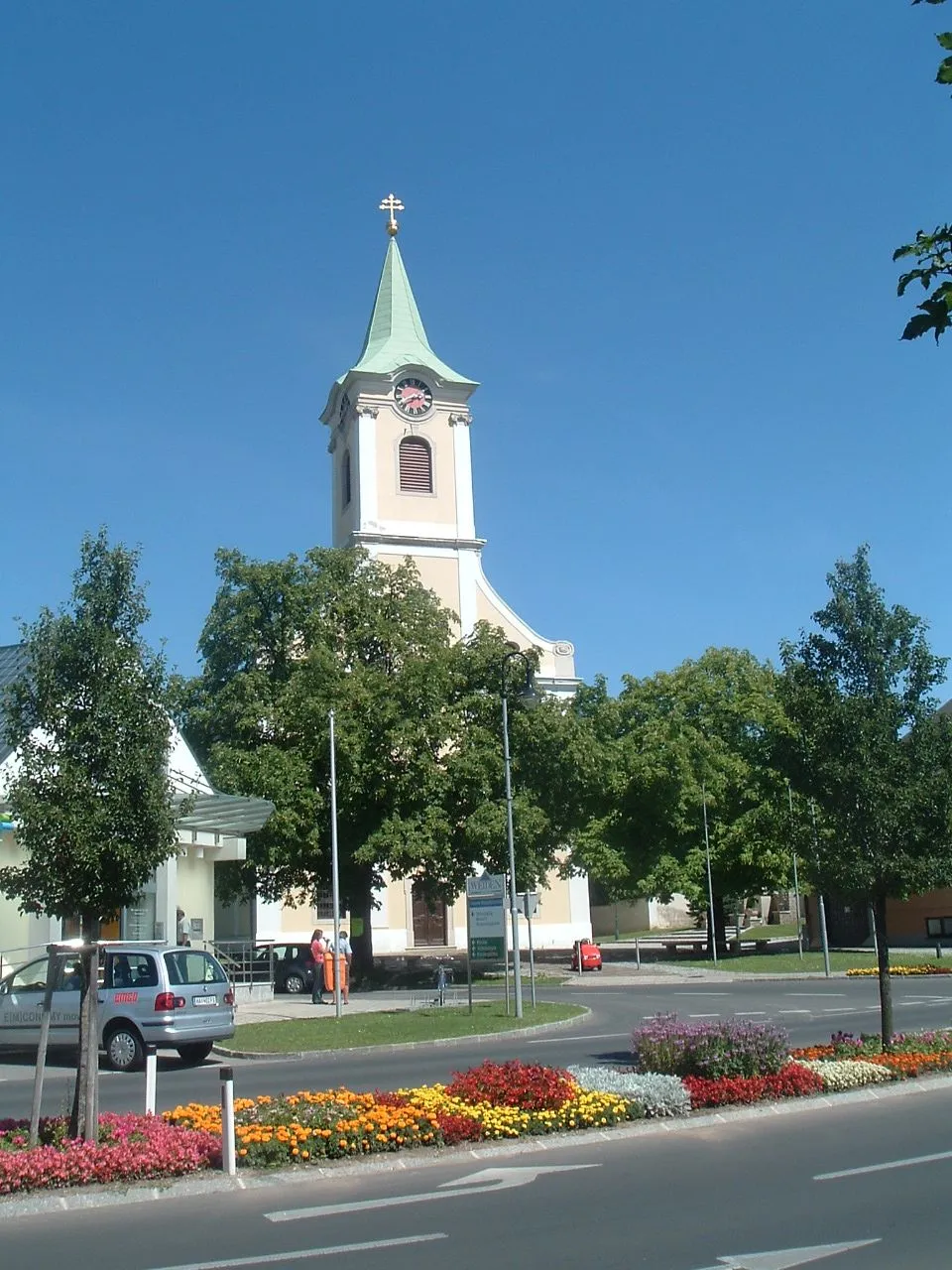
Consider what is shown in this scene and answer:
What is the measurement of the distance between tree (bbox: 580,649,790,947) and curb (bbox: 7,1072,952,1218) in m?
31.0

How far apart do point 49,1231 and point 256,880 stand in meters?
30.6

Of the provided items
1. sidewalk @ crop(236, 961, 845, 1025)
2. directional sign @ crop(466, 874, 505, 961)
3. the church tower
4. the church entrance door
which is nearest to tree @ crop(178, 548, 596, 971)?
sidewalk @ crop(236, 961, 845, 1025)

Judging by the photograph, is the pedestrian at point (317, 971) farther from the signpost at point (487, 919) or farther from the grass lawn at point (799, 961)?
the grass lawn at point (799, 961)

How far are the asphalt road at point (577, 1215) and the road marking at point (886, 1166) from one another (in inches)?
0.9

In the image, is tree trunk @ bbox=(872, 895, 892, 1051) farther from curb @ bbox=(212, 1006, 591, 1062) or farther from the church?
the church

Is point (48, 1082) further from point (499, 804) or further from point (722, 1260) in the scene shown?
point (499, 804)

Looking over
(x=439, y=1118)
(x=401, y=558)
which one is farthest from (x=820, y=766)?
(x=401, y=558)

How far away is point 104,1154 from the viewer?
9.97 meters

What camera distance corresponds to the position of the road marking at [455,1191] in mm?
9086

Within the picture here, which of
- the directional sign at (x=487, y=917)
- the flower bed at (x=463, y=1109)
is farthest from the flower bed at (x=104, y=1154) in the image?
the directional sign at (x=487, y=917)

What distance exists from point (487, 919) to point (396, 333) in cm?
3764

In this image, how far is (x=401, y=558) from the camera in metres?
53.1

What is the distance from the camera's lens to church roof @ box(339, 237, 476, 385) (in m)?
55.7

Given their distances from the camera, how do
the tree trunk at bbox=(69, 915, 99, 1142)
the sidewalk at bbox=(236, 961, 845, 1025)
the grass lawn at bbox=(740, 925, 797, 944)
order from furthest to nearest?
the grass lawn at bbox=(740, 925, 797, 944) → the sidewalk at bbox=(236, 961, 845, 1025) → the tree trunk at bbox=(69, 915, 99, 1142)
